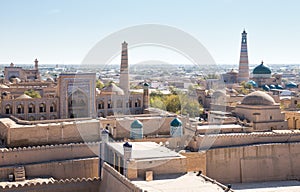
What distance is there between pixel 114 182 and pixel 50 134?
5319 mm

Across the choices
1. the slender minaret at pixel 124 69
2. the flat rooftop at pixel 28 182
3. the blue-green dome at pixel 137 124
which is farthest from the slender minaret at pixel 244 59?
the flat rooftop at pixel 28 182

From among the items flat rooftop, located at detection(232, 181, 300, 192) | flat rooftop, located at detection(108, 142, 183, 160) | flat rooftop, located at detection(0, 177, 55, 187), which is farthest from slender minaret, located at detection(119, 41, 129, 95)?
flat rooftop, located at detection(0, 177, 55, 187)

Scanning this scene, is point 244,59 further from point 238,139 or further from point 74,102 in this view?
point 238,139

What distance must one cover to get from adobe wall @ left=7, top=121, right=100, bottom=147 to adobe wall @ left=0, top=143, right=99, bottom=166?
1112 millimetres

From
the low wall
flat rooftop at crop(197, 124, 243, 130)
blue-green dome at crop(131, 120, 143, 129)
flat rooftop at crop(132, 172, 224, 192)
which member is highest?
blue-green dome at crop(131, 120, 143, 129)

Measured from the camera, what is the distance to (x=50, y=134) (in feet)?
55.6

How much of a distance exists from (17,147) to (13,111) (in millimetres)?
5155

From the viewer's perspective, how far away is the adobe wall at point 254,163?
56.1 ft

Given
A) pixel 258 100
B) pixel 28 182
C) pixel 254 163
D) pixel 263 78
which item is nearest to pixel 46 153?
pixel 28 182

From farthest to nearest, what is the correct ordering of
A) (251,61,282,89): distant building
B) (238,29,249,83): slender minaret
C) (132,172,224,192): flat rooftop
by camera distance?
(238,29,249,83): slender minaret, (251,61,282,89): distant building, (132,172,224,192): flat rooftop

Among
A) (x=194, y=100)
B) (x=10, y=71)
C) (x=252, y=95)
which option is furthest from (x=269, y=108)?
(x=10, y=71)

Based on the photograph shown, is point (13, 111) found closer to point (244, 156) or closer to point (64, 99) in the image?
point (64, 99)

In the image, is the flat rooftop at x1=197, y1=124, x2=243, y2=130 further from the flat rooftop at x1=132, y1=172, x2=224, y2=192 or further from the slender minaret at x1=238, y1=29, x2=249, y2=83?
the slender minaret at x1=238, y1=29, x2=249, y2=83

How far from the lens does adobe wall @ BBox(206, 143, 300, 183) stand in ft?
56.1
